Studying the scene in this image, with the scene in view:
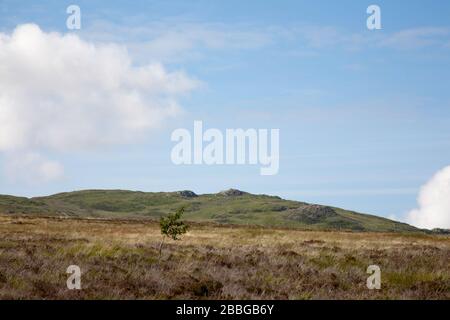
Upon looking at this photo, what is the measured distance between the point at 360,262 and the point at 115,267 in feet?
33.6

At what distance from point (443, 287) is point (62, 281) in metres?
Answer: 10.4
